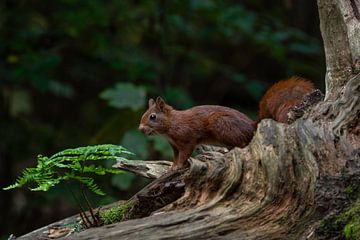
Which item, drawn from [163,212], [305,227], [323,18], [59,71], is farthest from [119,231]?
[59,71]

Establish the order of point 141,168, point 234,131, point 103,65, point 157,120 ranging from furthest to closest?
point 103,65 < point 157,120 < point 234,131 < point 141,168

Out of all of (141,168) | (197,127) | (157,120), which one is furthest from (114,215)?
(157,120)

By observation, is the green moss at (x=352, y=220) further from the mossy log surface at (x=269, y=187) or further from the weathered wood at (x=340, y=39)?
the weathered wood at (x=340, y=39)

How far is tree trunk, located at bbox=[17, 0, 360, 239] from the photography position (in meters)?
3.40

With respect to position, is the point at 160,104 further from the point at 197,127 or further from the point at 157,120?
the point at 197,127

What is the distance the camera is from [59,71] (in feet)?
31.0

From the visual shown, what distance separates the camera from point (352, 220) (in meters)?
3.23

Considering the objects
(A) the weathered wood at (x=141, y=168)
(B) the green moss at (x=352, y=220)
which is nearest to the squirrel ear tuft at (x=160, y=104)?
(A) the weathered wood at (x=141, y=168)

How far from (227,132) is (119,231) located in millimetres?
1720

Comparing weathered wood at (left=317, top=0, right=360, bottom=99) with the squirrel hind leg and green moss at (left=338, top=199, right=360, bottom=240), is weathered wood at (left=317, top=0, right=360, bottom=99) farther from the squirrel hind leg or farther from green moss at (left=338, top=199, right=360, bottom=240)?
green moss at (left=338, top=199, right=360, bottom=240)

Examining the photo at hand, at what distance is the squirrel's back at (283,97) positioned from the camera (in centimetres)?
479

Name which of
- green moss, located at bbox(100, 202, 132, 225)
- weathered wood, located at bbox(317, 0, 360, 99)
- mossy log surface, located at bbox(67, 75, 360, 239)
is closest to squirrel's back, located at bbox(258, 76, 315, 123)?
weathered wood, located at bbox(317, 0, 360, 99)

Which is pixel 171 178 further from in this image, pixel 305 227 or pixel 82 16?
pixel 82 16

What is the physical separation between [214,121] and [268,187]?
67.5 inches
